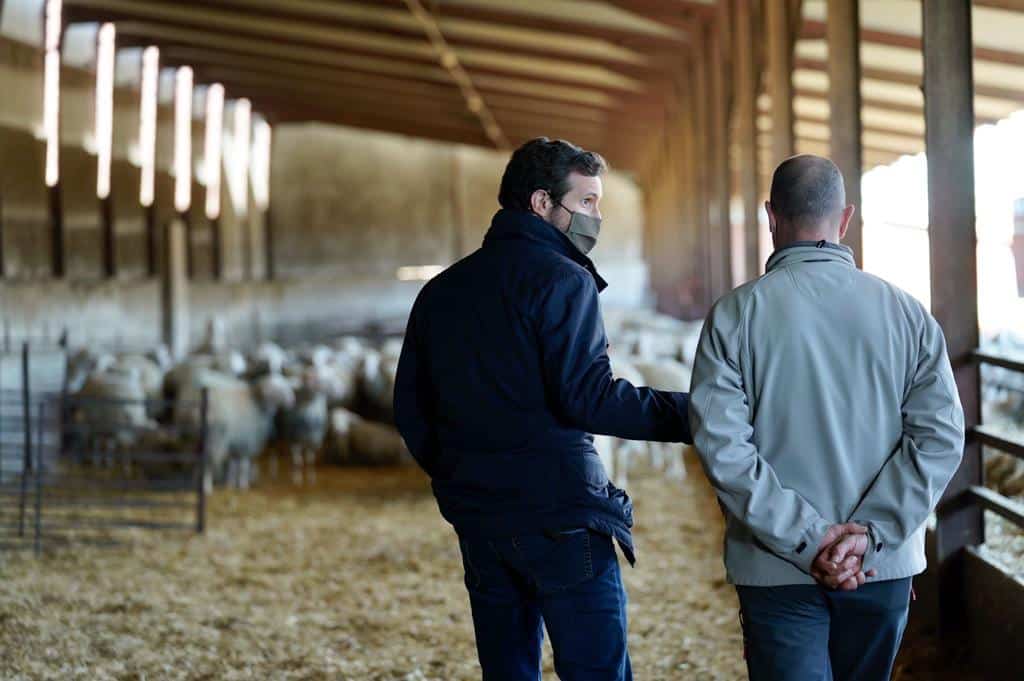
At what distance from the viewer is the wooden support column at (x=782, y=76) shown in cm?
821

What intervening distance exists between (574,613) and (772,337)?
0.76 meters

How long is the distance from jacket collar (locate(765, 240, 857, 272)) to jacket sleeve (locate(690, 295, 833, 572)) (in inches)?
5.8

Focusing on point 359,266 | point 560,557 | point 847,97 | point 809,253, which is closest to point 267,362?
point 847,97

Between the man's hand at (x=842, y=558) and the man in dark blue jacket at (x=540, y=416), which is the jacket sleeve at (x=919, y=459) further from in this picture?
the man in dark blue jacket at (x=540, y=416)

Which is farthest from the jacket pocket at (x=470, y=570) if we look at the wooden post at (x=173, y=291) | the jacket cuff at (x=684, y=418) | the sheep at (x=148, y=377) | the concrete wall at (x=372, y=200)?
the concrete wall at (x=372, y=200)

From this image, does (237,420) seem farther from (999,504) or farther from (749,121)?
(999,504)

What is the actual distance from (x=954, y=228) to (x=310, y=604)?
3.71 meters

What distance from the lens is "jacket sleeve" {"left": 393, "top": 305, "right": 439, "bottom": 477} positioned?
116 inches

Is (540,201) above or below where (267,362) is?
above

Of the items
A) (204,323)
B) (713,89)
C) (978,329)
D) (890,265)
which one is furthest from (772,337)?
(204,323)

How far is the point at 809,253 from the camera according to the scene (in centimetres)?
255

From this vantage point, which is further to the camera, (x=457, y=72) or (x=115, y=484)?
(x=457, y=72)

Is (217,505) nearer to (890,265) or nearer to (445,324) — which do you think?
(890,265)

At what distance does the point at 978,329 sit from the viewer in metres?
4.79
